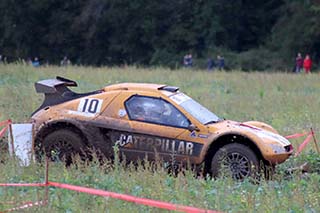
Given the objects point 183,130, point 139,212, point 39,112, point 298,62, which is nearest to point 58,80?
point 39,112

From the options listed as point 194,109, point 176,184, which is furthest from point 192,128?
point 176,184

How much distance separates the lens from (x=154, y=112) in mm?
12859

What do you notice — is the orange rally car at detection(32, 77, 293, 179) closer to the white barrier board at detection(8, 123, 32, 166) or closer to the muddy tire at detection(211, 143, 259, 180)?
the muddy tire at detection(211, 143, 259, 180)

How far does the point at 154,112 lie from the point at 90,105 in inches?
39.3

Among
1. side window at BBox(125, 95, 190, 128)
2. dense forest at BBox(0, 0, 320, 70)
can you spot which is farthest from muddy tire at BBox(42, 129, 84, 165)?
dense forest at BBox(0, 0, 320, 70)

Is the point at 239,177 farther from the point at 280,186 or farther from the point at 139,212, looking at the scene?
the point at 139,212

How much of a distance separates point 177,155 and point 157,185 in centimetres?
276

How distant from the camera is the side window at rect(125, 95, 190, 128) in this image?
12.7 meters

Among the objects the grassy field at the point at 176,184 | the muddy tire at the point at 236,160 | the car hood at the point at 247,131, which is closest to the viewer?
the grassy field at the point at 176,184

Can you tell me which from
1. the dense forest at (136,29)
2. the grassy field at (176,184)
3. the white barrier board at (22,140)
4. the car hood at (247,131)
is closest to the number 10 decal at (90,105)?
the white barrier board at (22,140)

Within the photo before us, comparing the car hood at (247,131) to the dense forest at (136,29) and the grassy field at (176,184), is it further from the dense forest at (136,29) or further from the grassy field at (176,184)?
the dense forest at (136,29)

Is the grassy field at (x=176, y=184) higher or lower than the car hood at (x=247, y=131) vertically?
lower

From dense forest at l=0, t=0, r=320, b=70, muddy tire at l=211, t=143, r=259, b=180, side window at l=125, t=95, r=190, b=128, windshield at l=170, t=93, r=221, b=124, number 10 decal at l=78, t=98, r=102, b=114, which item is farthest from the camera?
dense forest at l=0, t=0, r=320, b=70

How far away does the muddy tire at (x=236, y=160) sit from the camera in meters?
12.1
